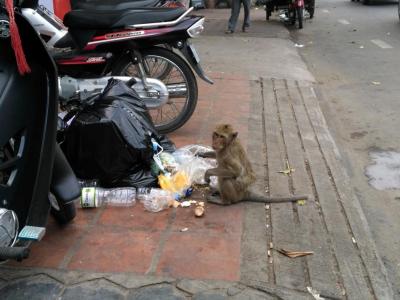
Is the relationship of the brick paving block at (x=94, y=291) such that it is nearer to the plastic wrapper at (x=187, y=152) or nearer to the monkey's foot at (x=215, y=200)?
the monkey's foot at (x=215, y=200)

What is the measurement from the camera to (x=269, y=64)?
28.5 ft

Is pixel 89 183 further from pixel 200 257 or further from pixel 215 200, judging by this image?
pixel 200 257

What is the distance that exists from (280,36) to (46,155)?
32.7ft

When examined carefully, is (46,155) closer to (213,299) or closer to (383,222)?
(213,299)

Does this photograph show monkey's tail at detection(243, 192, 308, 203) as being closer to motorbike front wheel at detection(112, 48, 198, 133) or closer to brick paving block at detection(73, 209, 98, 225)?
brick paving block at detection(73, 209, 98, 225)

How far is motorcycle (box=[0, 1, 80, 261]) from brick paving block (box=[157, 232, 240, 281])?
730mm

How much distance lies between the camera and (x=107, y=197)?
3.72 m

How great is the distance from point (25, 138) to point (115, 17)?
228 centimetres

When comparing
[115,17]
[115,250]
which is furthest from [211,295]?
[115,17]

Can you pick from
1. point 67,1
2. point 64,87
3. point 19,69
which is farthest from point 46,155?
point 67,1

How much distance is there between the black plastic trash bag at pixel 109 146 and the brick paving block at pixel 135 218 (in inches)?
9.9

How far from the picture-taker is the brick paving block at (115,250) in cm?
296

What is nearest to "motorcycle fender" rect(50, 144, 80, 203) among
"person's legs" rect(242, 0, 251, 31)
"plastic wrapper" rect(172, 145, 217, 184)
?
"plastic wrapper" rect(172, 145, 217, 184)

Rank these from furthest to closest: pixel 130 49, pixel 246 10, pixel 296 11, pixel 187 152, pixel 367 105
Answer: pixel 296 11 → pixel 246 10 → pixel 367 105 → pixel 130 49 → pixel 187 152
